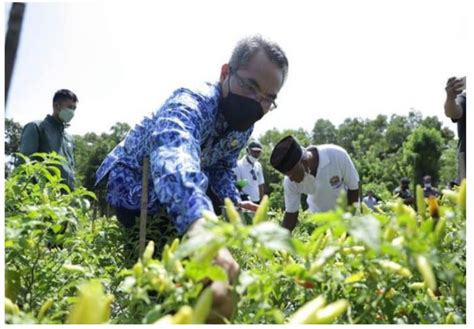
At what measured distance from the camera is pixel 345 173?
402 cm

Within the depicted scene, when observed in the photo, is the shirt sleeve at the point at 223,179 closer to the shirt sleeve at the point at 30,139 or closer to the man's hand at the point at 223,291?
the man's hand at the point at 223,291

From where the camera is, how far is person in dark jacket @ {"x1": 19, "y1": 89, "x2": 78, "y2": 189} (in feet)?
11.7

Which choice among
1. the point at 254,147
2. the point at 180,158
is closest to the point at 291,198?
the point at 180,158

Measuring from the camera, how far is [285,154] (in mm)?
3605

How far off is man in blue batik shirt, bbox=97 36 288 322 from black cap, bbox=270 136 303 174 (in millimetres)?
1279

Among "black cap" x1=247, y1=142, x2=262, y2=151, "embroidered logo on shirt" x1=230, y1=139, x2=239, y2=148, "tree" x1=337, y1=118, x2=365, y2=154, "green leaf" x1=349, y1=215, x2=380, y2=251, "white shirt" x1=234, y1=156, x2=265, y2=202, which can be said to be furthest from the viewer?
"tree" x1=337, y1=118, x2=365, y2=154

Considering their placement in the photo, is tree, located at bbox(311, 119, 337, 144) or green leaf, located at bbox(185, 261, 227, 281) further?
tree, located at bbox(311, 119, 337, 144)

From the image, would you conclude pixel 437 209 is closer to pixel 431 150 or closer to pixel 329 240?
pixel 329 240

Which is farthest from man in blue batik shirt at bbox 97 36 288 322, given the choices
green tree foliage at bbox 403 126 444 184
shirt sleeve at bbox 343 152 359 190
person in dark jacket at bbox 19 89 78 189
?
green tree foliage at bbox 403 126 444 184

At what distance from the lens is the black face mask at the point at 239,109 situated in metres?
1.82

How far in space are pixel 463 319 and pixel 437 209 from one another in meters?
0.23

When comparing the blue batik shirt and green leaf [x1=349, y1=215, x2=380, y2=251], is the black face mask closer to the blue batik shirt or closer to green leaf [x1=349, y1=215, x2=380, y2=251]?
the blue batik shirt

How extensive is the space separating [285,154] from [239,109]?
181 cm

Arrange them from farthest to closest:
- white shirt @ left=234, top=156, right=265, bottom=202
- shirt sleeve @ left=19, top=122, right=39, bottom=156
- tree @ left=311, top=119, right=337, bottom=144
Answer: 1. tree @ left=311, top=119, right=337, bottom=144
2. white shirt @ left=234, top=156, right=265, bottom=202
3. shirt sleeve @ left=19, top=122, right=39, bottom=156
